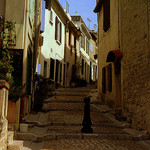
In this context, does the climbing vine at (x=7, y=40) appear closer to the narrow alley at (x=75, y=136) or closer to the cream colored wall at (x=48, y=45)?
the narrow alley at (x=75, y=136)

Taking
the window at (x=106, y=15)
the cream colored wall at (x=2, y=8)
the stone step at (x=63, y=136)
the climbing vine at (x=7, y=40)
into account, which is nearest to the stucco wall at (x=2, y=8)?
the cream colored wall at (x=2, y=8)

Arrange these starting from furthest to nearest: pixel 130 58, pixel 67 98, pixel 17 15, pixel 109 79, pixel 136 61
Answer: pixel 67 98 → pixel 109 79 → pixel 130 58 → pixel 136 61 → pixel 17 15

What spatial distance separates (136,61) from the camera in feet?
28.1

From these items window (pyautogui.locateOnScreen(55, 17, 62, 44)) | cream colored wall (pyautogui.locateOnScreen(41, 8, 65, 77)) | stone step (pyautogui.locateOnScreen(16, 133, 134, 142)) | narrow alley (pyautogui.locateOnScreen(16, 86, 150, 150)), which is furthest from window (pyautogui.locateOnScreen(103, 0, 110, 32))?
stone step (pyautogui.locateOnScreen(16, 133, 134, 142))

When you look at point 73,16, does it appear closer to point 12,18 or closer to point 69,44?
point 69,44

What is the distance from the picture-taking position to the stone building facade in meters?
7.73

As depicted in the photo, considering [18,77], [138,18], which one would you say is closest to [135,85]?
[138,18]

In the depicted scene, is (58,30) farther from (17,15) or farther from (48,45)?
(17,15)

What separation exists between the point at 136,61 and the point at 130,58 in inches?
25.1

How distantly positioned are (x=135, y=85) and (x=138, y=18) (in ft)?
7.46

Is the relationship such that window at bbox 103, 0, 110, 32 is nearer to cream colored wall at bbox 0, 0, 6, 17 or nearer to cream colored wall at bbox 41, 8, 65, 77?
cream colored wall at bbox 41, 8, 65, 77

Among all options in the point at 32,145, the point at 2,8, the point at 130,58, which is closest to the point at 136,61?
the point at 130,58

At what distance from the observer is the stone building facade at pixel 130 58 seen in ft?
25.4

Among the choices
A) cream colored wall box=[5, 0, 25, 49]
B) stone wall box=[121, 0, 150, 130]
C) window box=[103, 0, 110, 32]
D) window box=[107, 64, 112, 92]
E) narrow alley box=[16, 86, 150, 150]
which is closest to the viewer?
narrow alley box=[16, 86, 150, 150]
